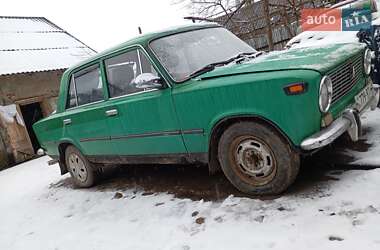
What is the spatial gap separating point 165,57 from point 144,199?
1744 mm

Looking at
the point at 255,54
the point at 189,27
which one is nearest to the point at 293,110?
the point at 255,54

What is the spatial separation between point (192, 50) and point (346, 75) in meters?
1.67

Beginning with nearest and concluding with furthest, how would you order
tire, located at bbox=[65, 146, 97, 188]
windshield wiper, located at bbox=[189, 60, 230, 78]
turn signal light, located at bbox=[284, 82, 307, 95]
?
1. turn signal light, located at bbox=[284, 82, 307, 95]
2. windshield wiper, located at bbox=[189, 60, 230, 78]
3. tire, located at bbox=[65, 146, 97, 188]

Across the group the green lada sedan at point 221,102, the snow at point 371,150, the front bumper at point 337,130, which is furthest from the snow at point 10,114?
the front bumper at point 337,130

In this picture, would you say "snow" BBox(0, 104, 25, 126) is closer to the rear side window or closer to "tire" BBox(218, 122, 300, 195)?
the rear side window

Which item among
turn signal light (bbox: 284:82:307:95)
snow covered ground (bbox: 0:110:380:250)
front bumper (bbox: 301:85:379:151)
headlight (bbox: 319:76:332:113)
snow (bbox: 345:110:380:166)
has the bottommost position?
snow covered ground (bbox: 0:110:380:250)

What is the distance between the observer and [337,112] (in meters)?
3.51

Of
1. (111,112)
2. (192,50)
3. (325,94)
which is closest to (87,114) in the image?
(111,112)

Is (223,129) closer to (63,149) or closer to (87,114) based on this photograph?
(87,114)

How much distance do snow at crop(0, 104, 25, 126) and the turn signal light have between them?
10486 millimetres

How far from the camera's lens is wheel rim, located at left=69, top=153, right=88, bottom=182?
6086 millimetres

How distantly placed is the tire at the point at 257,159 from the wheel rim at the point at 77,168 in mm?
3017

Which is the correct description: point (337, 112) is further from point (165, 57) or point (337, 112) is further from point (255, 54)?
point (165, 57)

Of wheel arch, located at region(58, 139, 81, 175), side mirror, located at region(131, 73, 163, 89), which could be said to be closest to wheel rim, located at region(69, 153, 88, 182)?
wheel arch, located at region(58, 139, 81, 175)
